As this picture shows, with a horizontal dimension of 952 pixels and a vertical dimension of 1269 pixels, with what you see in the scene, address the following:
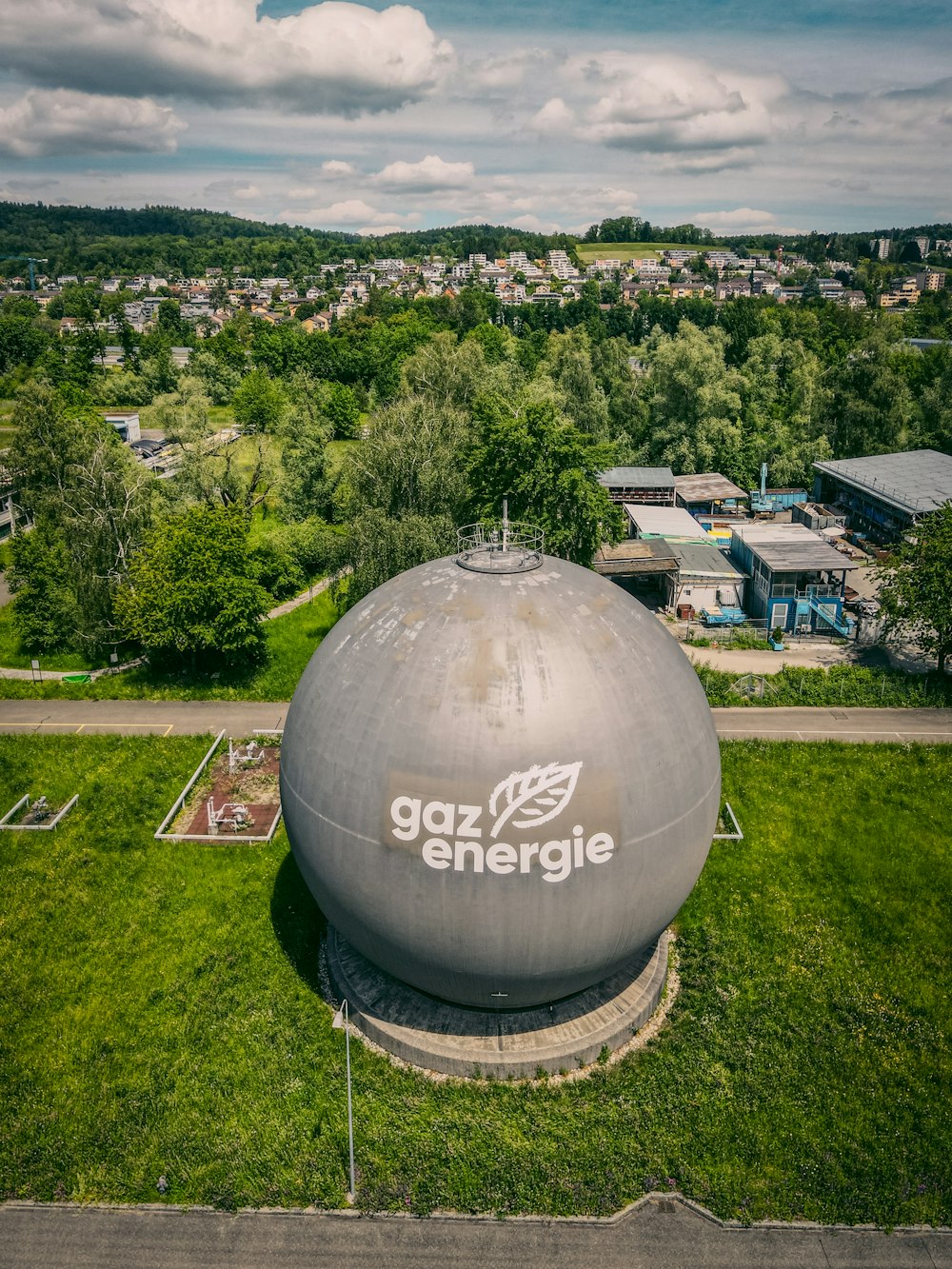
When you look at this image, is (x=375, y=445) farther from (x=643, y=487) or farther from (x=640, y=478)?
(x=640, y=478)

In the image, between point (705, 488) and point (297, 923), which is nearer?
point (297, 923)

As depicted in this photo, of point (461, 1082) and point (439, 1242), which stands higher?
point (461, 1082)

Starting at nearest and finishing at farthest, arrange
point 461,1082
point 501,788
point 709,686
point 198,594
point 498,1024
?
point 501,788 → point 461,1082 → point 498,1024 → point 198,594 → point 709,686

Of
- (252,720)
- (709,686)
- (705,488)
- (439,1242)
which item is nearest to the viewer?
(439,1242)

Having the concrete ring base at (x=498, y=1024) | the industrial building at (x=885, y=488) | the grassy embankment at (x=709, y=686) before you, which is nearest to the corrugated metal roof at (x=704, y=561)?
the grassy embankment at (x=709, y=686)

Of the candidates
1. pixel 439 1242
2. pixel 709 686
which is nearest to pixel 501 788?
pixel 439 1242

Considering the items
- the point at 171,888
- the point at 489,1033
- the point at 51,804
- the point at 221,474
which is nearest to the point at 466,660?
the point at 489,1033

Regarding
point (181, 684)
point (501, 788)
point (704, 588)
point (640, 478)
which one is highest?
point (501, 788)
